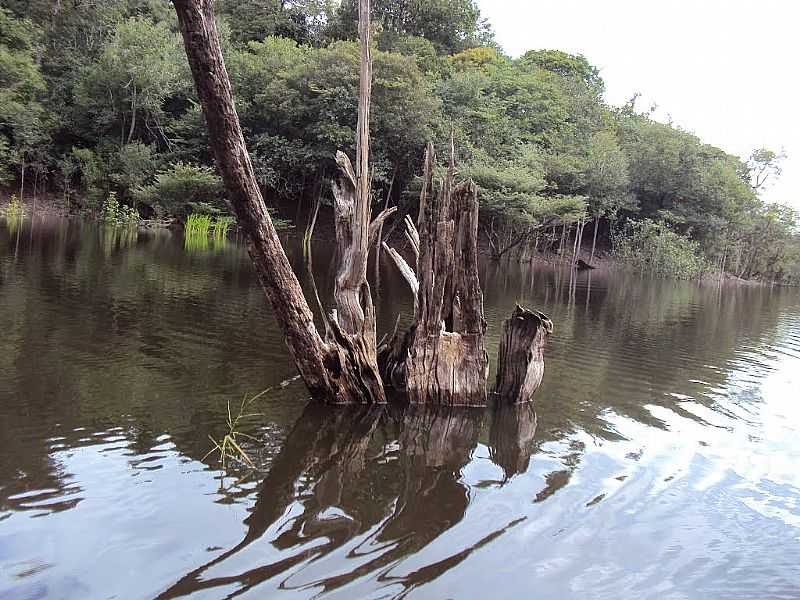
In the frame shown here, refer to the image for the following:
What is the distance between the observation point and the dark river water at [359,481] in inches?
125

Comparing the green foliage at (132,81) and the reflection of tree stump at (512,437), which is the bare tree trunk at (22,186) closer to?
the green foliage at (132,81)

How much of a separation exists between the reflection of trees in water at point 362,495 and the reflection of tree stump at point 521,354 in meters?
0.58

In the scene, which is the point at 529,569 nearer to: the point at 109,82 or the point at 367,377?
the point at 367,377

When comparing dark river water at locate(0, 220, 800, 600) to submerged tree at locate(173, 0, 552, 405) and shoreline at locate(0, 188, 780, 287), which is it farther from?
shoreline at locate(0, 188, 780, 287)

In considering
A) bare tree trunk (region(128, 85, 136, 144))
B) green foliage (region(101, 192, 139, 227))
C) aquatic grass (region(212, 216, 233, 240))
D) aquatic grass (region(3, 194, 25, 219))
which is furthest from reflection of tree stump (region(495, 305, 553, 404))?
bare tree trunk (region(128, 85, 136, 144))

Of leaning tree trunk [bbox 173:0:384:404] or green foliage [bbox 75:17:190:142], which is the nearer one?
leaning tree trunk [bbox 173:0:384:404]

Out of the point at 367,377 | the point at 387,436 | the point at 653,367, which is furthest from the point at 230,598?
the point at 653,367

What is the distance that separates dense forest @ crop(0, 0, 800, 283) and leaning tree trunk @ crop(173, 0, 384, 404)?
75.6 feet

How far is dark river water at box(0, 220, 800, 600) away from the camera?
3178 millimetres

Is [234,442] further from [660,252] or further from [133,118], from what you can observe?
[660,252]

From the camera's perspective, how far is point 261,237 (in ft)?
17.5

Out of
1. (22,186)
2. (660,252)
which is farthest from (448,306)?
(660,252)

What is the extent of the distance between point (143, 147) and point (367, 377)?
94.0ft

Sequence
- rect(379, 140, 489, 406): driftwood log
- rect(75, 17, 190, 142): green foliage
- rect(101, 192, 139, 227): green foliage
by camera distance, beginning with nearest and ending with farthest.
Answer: rect(379, 140, 489, 406): driftwood log < rect(101, 192, 139, 227): green foliage < rect(75, 17, 190, 142): green foliage
